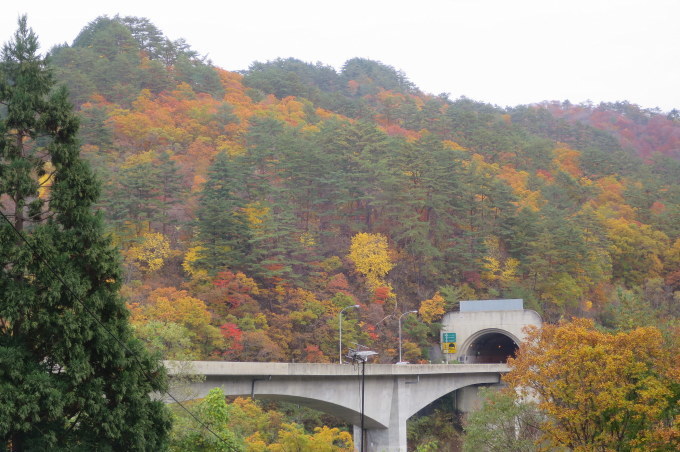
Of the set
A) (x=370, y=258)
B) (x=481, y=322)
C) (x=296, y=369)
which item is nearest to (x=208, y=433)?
(x=296, y=369)

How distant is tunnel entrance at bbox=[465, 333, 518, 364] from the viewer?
62375 mm

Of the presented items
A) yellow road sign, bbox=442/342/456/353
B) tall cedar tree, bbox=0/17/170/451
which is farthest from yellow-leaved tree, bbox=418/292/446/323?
tall cedar tree, bbox=0/17/170/451

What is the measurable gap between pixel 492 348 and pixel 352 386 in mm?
31936

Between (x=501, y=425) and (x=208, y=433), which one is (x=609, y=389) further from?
(x=208, y=433)

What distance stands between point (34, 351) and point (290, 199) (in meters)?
42.7

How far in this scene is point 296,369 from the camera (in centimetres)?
3167

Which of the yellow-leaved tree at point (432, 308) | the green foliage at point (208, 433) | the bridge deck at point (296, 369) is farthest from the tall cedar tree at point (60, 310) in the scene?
the yellow-leaved tree at point (432, 308)

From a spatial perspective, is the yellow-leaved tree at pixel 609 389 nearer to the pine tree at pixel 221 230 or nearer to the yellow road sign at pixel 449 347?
the pine tree at pixel 221 230

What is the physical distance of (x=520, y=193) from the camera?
247ft

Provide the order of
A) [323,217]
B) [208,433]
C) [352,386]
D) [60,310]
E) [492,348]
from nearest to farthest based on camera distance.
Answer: [60,310]
[208,433]
[352,386]
[323,217]
[492,348]

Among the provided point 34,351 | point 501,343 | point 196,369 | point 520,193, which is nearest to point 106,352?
point 34,351

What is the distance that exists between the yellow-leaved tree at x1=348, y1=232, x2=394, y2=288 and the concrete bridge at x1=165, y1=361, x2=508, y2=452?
390 inches

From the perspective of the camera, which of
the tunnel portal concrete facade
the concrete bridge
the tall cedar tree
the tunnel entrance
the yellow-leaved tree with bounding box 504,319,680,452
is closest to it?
the tall cedar tree

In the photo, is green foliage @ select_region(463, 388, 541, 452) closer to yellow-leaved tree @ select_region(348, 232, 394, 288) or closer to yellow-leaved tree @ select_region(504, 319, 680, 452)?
yellow-leaved tree @ select_region(504, 319, 680, 452)
